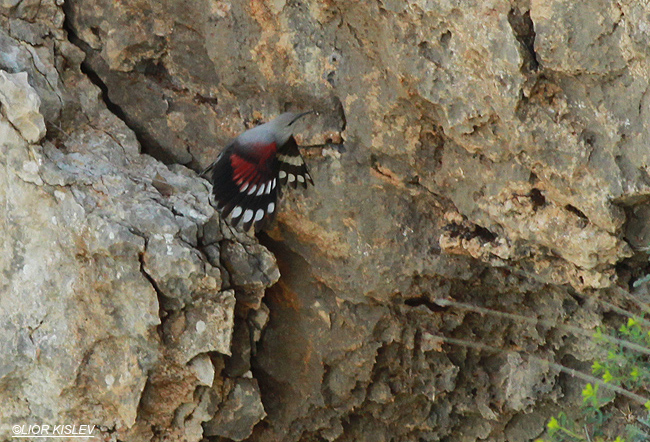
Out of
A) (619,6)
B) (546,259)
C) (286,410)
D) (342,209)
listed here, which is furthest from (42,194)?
(619,6)

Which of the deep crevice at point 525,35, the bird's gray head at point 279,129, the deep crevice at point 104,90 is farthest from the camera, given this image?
the deep crevice at point 104,90

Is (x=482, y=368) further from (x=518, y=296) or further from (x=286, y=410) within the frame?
(x=286, y=410)

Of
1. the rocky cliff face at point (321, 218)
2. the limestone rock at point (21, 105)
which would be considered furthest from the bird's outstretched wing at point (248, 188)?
the limestone rock at point (21, 105)

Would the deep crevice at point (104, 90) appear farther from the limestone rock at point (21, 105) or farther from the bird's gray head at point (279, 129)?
the bird's gray head at point (279, 129)

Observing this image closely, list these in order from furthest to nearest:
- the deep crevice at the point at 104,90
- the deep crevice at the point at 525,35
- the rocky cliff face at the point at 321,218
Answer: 1. the deep crevice at the point at 104,90
2. the rocky cliff face at the point at 321,218
3. the deep crevice at the point at 525,35

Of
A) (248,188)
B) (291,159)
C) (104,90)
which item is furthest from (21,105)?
(291,159)

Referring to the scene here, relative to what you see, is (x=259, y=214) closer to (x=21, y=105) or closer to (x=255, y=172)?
(x=255, y=172)
